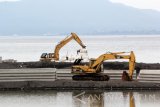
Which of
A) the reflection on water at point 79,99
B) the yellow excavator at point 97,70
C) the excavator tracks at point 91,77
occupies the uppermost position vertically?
the yellow excavator at point 97,70

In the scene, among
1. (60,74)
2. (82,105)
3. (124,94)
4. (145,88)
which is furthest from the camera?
(60,74)

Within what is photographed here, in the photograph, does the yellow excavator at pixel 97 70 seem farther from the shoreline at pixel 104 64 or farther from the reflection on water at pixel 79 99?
the shoreline at pixel 104 64

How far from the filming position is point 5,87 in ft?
111

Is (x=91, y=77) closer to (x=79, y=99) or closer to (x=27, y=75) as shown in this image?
(x=27, y=75)

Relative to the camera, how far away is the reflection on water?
26.5 meters

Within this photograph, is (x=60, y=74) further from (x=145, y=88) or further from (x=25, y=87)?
(x=145, y=88)

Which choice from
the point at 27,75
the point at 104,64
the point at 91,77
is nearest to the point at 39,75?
the point at 27,75

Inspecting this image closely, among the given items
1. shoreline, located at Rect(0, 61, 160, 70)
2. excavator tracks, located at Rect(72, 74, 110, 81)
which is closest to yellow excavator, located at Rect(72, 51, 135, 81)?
excavator tracks, located at Rect(72, 74, 110, 81)

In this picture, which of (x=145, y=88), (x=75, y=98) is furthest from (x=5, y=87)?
(x=145, y=88)

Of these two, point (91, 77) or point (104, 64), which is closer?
point (91, 77)

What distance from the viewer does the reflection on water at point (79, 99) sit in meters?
26.5

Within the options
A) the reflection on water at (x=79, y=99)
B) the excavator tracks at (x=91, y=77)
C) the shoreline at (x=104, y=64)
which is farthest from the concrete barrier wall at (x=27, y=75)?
the shoreline at (x=104, y=64)

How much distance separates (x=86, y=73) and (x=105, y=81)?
1783 mm

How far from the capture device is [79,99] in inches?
1128
